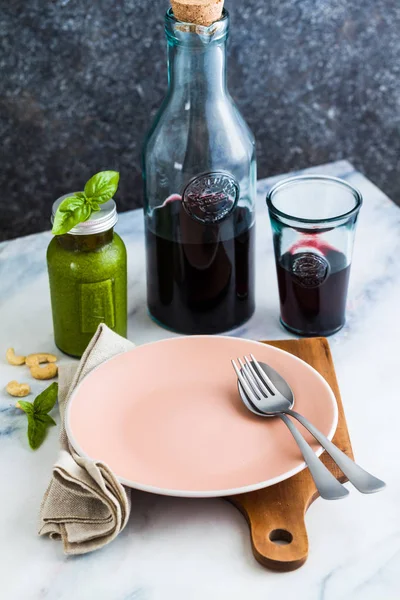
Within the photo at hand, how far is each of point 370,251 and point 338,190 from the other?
0.16 metres

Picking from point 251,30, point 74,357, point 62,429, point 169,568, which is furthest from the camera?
point 251,30

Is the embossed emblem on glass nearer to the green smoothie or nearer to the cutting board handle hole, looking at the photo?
the green smoothie

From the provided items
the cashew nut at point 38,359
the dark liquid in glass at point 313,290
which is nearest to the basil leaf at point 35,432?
the cashew nut at point 38,359

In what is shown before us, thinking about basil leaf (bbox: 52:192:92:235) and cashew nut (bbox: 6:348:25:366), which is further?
cashew nut (bbox: 6:348:25:366)

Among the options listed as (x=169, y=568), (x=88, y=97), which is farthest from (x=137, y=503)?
(x=88, y=97)

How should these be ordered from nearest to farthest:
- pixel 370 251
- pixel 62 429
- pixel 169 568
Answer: pixel 169 568 < pixel 62 429 < pixel 370 251

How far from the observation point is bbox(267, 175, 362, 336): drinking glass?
3.32 feet

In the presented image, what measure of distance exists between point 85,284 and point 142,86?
471 millimetres

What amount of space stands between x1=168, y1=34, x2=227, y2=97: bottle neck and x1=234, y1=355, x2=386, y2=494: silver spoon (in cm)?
30

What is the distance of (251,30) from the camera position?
1.34 meters

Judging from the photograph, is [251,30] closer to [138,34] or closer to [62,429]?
[138,34]

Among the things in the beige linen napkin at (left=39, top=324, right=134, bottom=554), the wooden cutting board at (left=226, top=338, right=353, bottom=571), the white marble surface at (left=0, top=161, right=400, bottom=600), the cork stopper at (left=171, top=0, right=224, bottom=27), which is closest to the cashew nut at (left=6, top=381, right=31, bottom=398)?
the white marble surface at (left=0, top=161, right=400, bottom=600)

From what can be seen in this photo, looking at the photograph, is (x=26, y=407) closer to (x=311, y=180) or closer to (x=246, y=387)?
(x=246, y=387)

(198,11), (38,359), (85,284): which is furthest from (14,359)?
(198,11)
